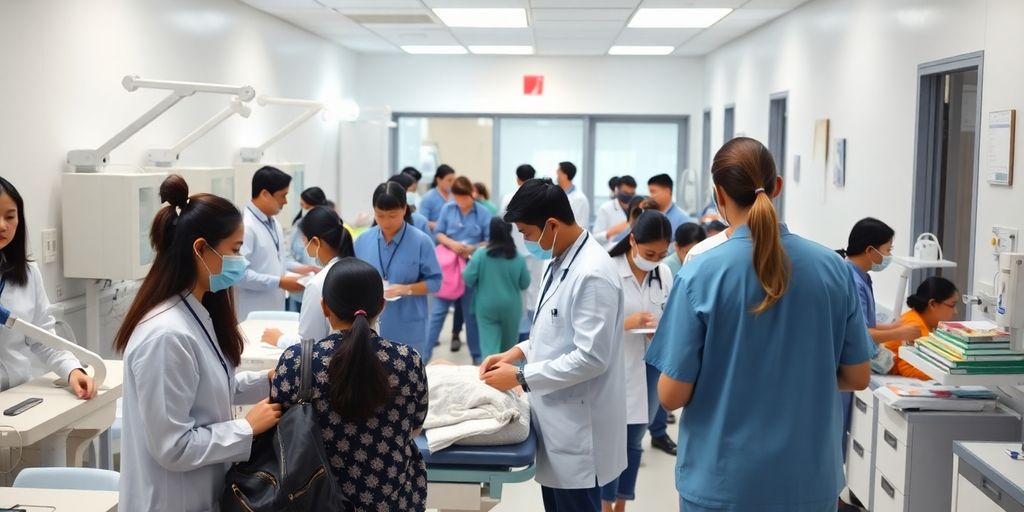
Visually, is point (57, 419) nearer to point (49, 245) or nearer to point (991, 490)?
point (49, 245)

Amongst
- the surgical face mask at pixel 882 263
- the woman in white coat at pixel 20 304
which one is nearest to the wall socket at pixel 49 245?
the woman in white coat at pixel 20 304

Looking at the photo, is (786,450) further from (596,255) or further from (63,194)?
(63,194)

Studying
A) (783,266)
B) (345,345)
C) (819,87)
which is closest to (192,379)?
(345,345)

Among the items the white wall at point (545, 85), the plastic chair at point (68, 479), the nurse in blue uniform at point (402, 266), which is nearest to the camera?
the plastic chair at point (68, 479)

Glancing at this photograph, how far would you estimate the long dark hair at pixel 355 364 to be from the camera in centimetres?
207

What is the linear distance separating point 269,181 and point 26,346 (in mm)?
1889

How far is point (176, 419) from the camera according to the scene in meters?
2.01

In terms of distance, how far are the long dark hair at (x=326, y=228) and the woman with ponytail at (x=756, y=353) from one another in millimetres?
1703

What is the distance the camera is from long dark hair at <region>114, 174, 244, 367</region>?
2.09 meters

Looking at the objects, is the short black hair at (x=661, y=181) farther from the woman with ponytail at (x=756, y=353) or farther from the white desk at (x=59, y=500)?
the white desk at (x=59, y=500)

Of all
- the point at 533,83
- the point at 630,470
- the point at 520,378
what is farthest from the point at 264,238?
the point at 533,83

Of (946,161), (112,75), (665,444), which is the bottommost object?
(665,444)

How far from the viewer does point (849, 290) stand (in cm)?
214

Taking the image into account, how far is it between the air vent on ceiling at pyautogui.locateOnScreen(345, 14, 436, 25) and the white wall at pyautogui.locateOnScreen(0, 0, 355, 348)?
69 cm
